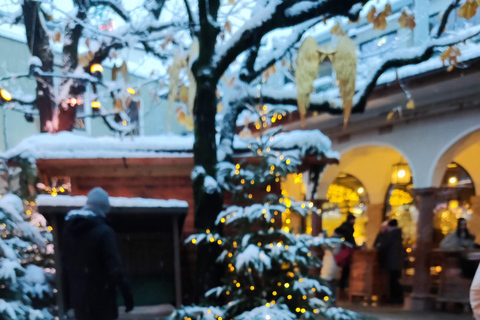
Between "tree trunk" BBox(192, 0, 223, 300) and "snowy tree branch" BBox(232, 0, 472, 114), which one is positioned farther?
"snowy tree branch" BBox(232, 0, 472, 114)

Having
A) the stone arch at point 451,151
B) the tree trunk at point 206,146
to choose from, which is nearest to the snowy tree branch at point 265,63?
the tree trunk at point 206,146

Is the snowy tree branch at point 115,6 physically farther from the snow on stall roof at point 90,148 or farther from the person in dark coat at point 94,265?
the person in dark coat at point 94,265

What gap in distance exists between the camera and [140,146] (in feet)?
22.7

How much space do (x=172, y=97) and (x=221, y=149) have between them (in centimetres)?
96

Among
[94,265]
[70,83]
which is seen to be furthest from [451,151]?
[94,265]

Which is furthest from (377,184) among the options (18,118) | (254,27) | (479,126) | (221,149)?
(18,118)

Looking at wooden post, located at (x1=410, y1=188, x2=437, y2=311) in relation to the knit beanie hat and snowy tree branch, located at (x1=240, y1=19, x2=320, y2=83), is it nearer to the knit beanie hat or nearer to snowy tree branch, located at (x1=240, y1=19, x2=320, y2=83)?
snowy tree branch, located at (x1=240, y1=19, x2=320, y2=83)

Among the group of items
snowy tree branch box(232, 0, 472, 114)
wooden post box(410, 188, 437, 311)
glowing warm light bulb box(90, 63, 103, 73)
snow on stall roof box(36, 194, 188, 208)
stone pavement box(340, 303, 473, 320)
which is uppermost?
glowing warm light bulb box(90, 63, 103, 73)

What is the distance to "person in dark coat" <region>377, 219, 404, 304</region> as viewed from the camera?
951 cm

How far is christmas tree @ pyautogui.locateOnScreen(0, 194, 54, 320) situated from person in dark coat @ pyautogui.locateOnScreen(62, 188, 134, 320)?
162 cm

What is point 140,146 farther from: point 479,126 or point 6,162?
point 479,126

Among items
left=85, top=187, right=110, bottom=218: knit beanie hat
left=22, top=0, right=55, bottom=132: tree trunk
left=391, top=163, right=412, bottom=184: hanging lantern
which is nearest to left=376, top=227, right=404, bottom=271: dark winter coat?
left=391, top=163, right=412, bottom=184: hanging lantern

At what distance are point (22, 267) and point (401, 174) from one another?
10.1 m

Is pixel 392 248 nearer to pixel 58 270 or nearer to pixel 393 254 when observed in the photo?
pixel 393 254
